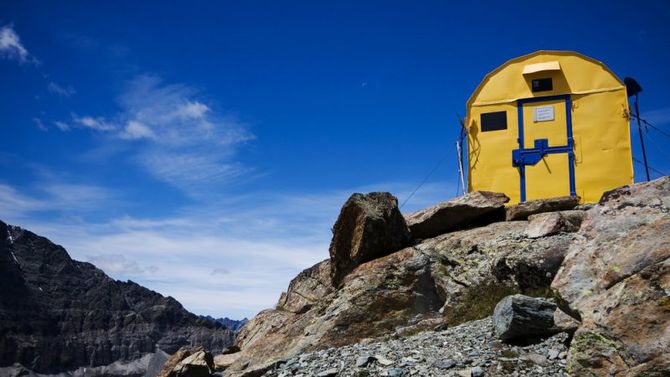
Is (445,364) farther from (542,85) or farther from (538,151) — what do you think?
(542,85)

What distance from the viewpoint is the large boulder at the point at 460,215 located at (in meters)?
22.7

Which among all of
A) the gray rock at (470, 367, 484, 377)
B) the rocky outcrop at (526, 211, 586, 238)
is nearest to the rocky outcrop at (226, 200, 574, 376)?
the rocky outcrop at (526, 211, 586, 238)

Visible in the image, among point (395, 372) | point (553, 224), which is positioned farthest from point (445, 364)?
point (553, 224)

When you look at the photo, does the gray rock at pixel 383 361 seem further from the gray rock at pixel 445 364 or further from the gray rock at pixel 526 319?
the gray rock at pixel 526 319

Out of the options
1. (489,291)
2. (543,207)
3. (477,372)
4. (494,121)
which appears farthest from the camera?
(494,121)

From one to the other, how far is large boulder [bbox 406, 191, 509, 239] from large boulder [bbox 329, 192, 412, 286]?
1.15 metres

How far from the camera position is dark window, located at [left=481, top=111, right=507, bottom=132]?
26.9 m

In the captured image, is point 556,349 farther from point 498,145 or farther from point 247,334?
point 247,334

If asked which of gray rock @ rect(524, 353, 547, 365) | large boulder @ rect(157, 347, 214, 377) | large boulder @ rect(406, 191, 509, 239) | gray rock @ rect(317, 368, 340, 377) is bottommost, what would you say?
large boulder @ rect(157, 347, 214, 377)

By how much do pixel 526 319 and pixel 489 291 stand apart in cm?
513

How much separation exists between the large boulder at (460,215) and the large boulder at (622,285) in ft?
27.4

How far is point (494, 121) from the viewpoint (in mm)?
27141

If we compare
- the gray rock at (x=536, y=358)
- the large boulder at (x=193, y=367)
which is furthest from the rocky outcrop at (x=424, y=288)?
the gray rock at (x=536, y=358)

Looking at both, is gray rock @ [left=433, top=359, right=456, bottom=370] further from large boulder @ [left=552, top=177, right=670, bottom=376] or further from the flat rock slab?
the flat rock slab
